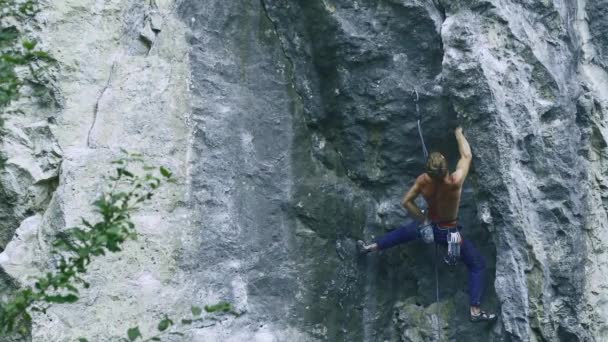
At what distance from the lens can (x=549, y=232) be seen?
8.07 meters

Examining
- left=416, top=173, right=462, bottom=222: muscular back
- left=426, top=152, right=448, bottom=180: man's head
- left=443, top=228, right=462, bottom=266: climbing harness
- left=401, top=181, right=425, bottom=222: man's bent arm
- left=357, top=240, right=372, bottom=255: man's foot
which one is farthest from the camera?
left=357, top=240, right=372, bottom=255: man's foot

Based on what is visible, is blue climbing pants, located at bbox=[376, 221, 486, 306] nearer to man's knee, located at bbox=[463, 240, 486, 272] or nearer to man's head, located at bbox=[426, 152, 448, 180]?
man's knee, located at bbox=[463, 240, 486, 272]

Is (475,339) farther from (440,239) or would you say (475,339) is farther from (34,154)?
(34,154)

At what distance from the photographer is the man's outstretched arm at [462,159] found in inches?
309

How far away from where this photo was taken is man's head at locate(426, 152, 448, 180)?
7.80 meters

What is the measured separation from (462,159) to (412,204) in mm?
650

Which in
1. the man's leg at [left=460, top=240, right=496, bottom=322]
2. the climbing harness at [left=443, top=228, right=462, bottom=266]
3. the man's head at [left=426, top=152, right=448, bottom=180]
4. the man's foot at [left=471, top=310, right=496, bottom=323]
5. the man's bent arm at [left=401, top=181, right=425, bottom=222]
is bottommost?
the man's foot at [left=471, top=310, right=496, bottom=323]

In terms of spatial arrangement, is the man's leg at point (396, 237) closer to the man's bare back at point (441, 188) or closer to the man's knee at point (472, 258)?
the man's bare back at point (441, 188)

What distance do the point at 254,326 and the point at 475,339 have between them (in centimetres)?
199

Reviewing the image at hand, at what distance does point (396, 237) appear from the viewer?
8.32 meters

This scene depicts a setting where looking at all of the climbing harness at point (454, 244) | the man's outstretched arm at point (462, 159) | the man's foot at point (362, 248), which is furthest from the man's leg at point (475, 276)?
the man's foot at point (362, 248)

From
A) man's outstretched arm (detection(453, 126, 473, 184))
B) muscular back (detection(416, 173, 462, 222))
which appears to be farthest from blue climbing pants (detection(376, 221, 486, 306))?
man's outstretched arm (detection(453, 126, 473, 184))

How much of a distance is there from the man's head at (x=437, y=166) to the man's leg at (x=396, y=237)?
625 mm

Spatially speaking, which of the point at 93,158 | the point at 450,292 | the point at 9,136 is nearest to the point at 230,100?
the point at 93,158
